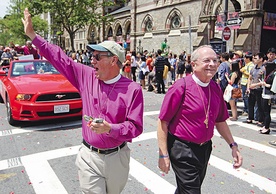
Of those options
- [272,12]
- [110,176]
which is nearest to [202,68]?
[110,176]

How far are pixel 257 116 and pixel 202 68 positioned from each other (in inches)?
253

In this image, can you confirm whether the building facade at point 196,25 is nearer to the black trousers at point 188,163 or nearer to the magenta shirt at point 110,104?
the black trousers at point 188,163

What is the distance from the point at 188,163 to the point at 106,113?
92 cm

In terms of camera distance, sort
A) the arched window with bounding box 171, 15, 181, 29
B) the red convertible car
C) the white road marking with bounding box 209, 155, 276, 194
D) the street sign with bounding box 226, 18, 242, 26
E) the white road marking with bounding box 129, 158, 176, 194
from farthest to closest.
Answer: the arched window with bounding box 171, 15, 181, 29 < the street sign with bounding box 226, 18, 242, 26 < the red convertible car < the white road marking with bounding box 209, 155, 276, 194 < the white road marking with bounding box 129, 158, 176, 194

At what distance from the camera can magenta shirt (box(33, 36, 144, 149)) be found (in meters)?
2.39

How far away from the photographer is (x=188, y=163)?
2.62 metres

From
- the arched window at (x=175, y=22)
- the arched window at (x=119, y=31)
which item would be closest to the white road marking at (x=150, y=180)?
the arched window at (x=175, y=22)

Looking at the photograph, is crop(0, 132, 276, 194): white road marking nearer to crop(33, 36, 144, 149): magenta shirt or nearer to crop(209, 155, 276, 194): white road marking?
crop(209, 155, 276, 194): white road marking

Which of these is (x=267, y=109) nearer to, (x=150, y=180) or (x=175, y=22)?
(x=150, y=180)

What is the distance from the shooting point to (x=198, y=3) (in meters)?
26.1

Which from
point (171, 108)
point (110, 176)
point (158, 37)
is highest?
point (158, 37)

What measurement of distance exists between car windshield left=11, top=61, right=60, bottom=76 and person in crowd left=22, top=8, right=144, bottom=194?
5.61 metres

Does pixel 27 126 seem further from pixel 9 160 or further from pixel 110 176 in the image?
pixel 110 176

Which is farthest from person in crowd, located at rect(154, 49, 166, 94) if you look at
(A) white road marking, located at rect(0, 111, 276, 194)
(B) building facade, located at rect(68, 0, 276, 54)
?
(A) white road marking, located at rect(0, 111, 276, 194)
